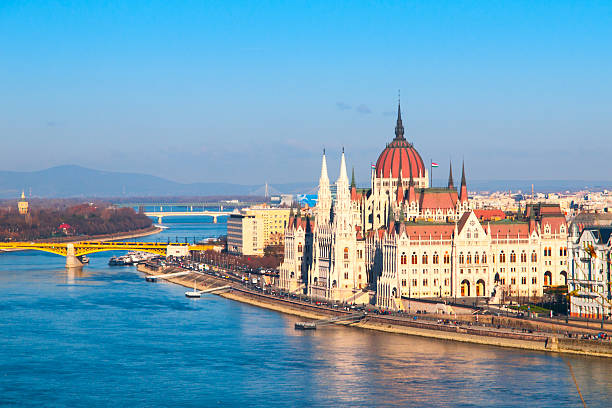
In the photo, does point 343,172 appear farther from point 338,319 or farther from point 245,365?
point 245,365

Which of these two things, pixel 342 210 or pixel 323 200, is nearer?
pixel 342 210

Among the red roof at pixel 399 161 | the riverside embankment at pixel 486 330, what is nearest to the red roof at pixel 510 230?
the riverside embankment at pixel 486 330

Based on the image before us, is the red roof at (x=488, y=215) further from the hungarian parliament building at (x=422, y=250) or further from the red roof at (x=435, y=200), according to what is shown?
the red roof at (x=435, y=200)

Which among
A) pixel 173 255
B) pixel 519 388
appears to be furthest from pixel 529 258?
pixel 173 255

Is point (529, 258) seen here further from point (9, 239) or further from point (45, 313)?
point (9, 239)

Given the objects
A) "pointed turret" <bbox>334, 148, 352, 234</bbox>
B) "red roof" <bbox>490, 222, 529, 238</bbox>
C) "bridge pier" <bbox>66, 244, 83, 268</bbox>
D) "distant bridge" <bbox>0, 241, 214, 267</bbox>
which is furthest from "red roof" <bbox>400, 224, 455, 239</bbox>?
"distant bridge" <bbox>0, 241, 214, 267</bbox>

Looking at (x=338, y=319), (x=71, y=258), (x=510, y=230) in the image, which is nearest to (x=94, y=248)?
(x=71, y=258)
